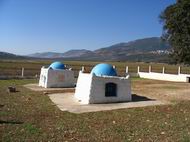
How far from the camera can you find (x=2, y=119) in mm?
12266

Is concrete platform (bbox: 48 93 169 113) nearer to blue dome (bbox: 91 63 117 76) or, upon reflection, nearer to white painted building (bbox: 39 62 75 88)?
blue dome (bbox: 91 63 117 76)

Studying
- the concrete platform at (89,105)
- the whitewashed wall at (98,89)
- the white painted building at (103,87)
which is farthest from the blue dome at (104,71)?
the concrete platform at (89,105)

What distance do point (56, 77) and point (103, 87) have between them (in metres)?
8.84

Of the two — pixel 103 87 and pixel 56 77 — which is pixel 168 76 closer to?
pixel 56 77

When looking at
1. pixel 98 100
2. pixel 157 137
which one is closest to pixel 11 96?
pixel 98 100

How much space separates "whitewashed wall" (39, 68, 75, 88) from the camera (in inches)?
1001

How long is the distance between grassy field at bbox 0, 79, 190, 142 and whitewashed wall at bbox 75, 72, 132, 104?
2.19 m

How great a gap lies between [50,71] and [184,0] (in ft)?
36.8

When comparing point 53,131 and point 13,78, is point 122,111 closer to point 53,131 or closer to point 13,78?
point 53,131

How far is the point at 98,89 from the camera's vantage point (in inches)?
688

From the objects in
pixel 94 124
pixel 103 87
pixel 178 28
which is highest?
pixel 178 28

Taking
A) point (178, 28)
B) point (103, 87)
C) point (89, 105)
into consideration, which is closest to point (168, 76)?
point (178, 28)

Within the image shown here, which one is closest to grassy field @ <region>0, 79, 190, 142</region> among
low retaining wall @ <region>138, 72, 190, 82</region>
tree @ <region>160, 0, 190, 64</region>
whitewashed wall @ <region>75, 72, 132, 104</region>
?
whitewashed wall @ <region>75, 72, 132, 104</region>

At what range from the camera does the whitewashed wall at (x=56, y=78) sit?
25.4m
